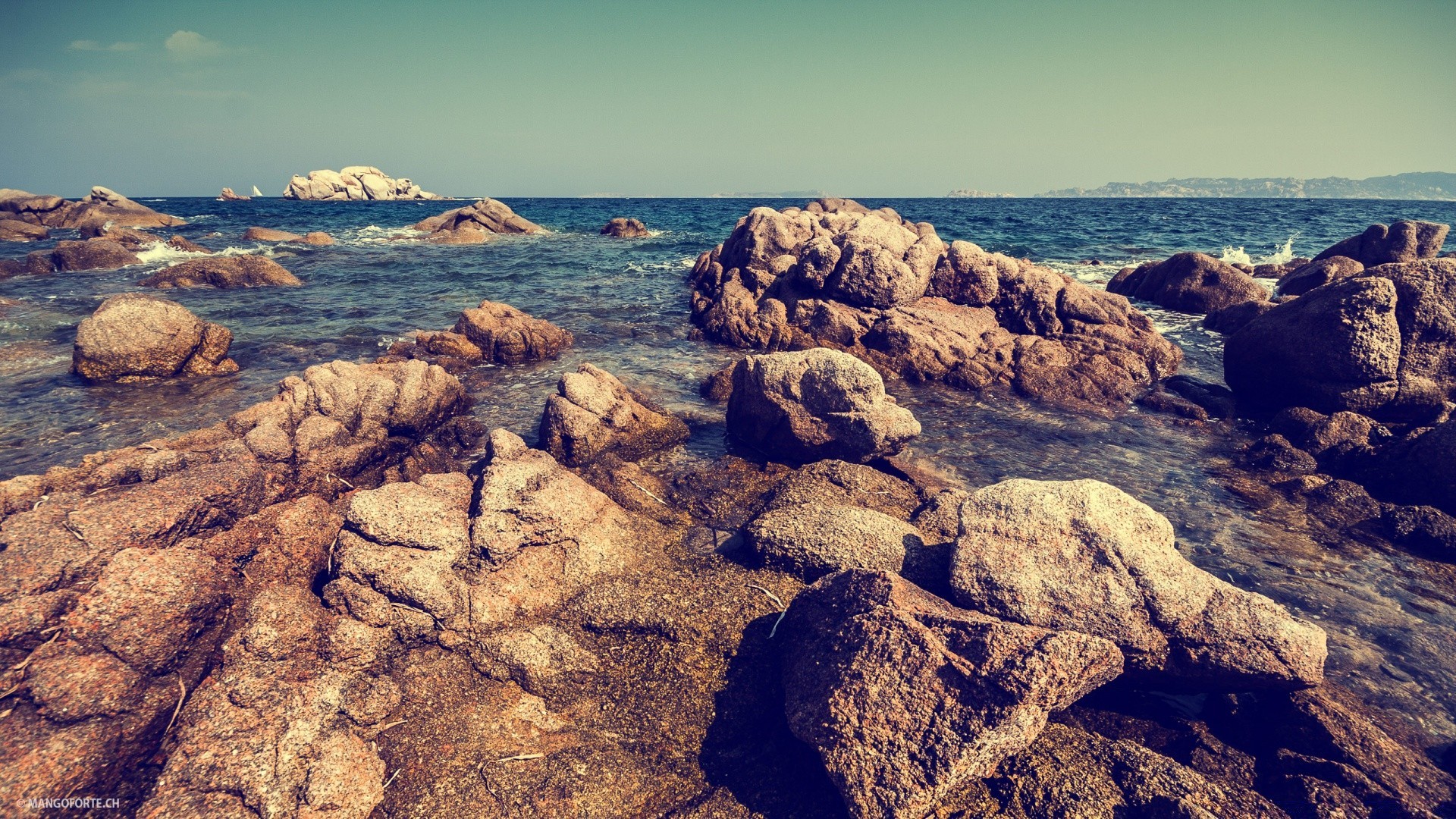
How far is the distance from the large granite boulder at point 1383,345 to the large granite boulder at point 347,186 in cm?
15551

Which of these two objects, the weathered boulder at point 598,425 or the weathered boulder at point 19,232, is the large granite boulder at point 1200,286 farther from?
the weathered boulder at point 19,232

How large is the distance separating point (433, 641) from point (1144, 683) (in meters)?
6.00

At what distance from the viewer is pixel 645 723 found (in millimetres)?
4590

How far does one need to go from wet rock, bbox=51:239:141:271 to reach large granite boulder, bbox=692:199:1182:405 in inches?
1150

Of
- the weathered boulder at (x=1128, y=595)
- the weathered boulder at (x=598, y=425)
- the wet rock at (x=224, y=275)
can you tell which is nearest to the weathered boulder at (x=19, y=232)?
the wet rock at (x=224, y=275)

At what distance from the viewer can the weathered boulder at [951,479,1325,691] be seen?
4.71m

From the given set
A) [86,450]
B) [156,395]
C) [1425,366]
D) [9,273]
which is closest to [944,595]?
[1425,366]

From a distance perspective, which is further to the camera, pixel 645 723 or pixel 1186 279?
pixel 1186 279

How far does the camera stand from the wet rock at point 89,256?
26688mm

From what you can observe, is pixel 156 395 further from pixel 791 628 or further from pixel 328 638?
pixel 791 628

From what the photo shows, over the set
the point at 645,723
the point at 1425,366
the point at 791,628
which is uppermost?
the point at 1425,366

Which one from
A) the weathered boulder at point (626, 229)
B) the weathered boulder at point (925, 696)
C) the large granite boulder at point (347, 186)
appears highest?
the large granite boulder at point (347, 186)

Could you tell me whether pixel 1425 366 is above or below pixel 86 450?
above

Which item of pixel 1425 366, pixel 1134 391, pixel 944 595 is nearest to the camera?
pixel 944 595
